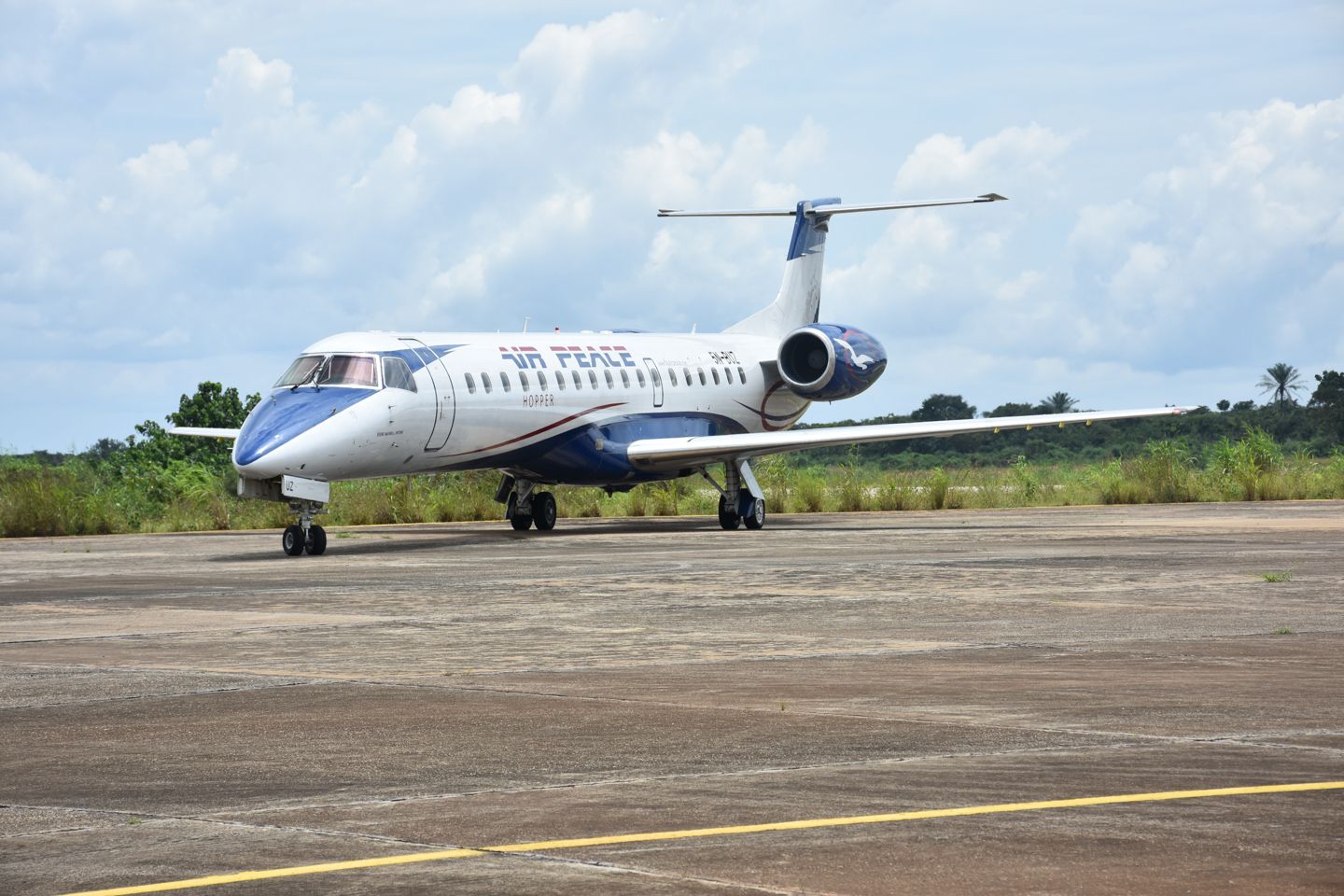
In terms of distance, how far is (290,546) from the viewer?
25188 millimetres

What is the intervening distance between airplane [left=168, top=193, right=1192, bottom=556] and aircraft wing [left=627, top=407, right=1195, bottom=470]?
0.04 m

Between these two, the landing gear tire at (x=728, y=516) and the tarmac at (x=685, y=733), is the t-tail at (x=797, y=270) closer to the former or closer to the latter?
the landing gear tire at (x=728, y=516)

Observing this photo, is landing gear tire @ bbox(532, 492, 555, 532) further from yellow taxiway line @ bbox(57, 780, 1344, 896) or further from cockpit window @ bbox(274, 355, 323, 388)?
yellow taxiway line @ bbox(57, 780, 1344, 896)

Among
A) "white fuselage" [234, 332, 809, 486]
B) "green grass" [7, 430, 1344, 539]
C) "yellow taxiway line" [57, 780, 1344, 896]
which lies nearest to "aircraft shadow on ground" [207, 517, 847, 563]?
"white fuselage" [234, 332, 809, 486]

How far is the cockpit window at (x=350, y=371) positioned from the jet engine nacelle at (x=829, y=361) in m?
11.8

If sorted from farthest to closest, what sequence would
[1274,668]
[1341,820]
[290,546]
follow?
[290,546] → [1274,668] → [1341,820]

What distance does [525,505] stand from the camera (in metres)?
32.4

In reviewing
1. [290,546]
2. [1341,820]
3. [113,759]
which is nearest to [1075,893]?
[1341,820]

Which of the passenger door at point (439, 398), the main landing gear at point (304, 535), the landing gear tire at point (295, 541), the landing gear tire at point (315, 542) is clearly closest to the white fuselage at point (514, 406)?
the passenger door at point (439, 398)

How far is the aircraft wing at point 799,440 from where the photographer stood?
3078 cm

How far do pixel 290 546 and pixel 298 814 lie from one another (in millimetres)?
18056

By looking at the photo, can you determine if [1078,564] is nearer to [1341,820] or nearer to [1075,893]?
[1341,820]

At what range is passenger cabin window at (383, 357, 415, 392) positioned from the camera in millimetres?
26391

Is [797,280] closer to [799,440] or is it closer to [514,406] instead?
[799,440]
